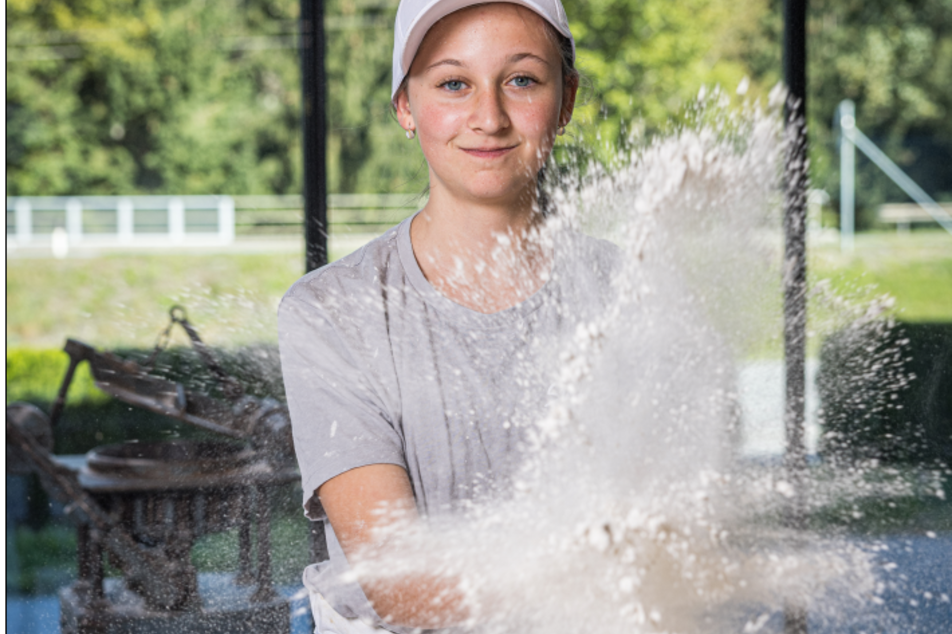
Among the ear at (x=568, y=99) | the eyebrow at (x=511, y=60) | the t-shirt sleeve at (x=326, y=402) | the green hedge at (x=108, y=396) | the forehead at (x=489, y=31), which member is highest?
the forehead at (x=489, y=31)

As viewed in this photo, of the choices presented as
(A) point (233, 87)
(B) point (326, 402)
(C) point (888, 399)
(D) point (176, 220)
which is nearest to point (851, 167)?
(A) point (233, 87)

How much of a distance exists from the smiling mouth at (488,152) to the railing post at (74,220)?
987cm

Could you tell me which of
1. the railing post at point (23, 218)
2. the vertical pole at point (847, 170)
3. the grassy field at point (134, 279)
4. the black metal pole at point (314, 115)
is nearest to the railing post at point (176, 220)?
the grassy field at point (134, 279)

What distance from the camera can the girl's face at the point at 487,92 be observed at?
3.03ft

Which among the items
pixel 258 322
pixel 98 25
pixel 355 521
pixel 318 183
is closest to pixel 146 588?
pixel 258 322

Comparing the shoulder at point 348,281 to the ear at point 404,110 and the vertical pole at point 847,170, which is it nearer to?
the ear at point 404,110

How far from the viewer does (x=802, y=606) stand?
4.79ft

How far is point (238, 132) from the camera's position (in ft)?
29.0

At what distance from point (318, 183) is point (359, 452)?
27.7 inches

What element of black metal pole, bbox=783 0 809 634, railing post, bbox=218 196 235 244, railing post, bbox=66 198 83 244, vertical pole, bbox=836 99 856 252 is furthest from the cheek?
railing post, bbox=66 198 83 244

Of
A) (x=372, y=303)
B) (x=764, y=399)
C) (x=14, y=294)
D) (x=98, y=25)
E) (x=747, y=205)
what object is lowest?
(x=14, y=294)

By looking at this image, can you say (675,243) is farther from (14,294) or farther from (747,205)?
(14,294)

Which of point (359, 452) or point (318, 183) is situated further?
point (318, 183)

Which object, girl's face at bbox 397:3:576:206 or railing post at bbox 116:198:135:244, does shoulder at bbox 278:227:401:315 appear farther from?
railing post at bbox 116:198:135:244
